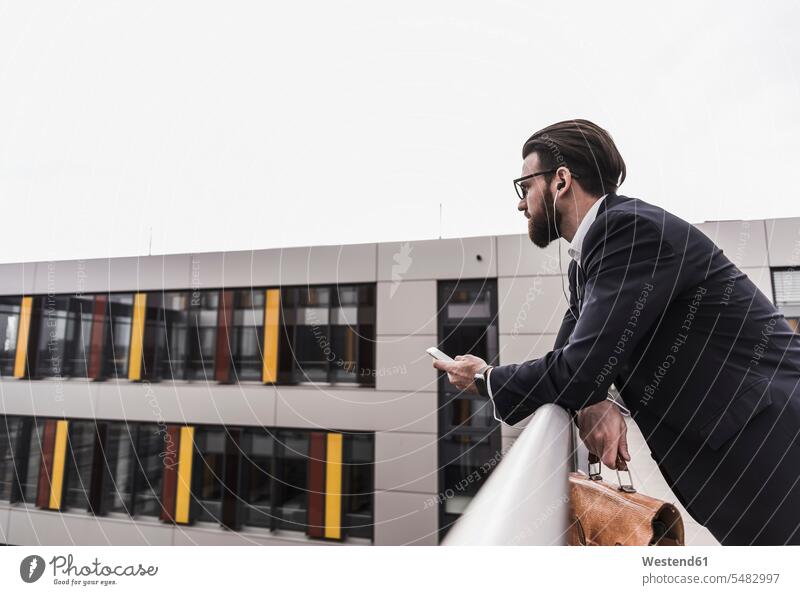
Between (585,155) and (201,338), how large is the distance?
13.3 feet

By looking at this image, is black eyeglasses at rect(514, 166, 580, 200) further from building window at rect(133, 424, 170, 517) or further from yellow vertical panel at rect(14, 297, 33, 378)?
yellow vertical panel at rect(14, 297, 33, 378)

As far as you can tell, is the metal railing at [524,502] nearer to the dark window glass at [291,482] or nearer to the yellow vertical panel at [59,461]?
the dark window glass at [291,482]

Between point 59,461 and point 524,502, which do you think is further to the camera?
point 59,461

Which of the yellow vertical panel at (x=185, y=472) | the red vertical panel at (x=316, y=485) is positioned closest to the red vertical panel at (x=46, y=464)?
the yellow vertical panel at (x=185, y=472)

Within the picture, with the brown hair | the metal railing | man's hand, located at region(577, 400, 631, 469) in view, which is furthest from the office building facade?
the metal railing

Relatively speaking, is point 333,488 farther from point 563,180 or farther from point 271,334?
point 563,180

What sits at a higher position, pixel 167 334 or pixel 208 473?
pixel 167 334

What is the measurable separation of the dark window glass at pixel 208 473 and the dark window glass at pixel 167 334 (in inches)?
24.5

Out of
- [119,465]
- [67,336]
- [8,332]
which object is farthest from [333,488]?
[8,332]

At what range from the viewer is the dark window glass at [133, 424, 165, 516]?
3928 mm

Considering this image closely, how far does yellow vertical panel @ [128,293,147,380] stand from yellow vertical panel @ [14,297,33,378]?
43.8 inches

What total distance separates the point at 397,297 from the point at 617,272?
2.86 m

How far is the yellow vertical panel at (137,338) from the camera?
4043 millimetres

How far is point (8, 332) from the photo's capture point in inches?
175
